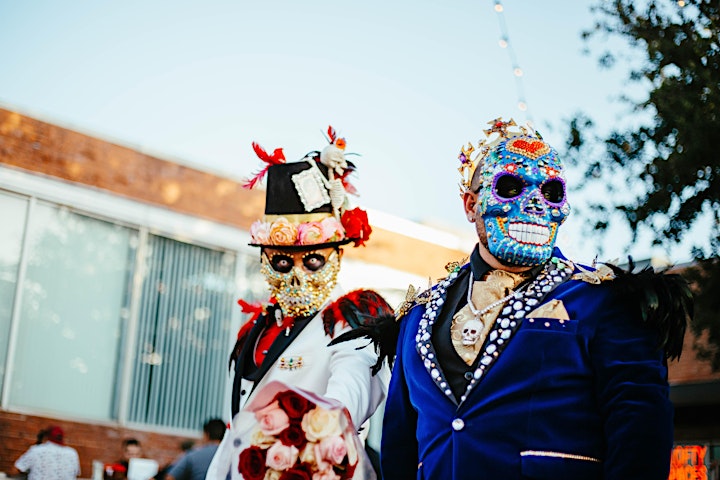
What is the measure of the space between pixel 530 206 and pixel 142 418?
1194 cm

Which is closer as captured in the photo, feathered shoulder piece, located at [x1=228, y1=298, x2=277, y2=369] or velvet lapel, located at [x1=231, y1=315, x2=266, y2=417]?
velvet lapel, located at [x1=231, y1=315, x2=266, y2=417]

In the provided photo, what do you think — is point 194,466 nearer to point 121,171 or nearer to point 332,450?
point 332,450

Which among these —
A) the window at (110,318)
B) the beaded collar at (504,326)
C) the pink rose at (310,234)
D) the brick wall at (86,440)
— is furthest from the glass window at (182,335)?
the beaded collar at (504,326)

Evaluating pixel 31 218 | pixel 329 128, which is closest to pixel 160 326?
pixel 31 218

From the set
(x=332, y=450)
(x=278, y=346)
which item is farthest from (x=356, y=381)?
(x=332, y=450)

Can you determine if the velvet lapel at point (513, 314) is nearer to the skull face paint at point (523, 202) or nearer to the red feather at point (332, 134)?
the skull face paint at point (523, 202)

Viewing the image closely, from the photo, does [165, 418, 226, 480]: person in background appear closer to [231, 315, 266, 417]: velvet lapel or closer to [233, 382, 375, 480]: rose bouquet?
[231, 315, 266, 417]: velvet lapel

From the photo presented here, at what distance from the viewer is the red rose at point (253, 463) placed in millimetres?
4914

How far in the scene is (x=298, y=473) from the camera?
4.78 meters

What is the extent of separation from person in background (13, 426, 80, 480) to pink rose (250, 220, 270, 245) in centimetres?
639

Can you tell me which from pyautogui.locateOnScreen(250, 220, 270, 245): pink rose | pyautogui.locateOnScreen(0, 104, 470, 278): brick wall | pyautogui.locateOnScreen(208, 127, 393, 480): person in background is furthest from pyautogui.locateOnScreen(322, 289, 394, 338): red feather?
pyautogui.locateOnScreen(0, 104, 470, 278): brick wall

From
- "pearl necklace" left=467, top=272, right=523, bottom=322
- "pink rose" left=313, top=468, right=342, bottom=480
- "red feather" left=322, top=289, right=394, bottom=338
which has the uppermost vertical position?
"red feather" left=322, top=289, right=394, bottom=338

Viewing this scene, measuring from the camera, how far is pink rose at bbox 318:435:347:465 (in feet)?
15.7

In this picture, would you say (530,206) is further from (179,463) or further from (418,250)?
(418,250)
